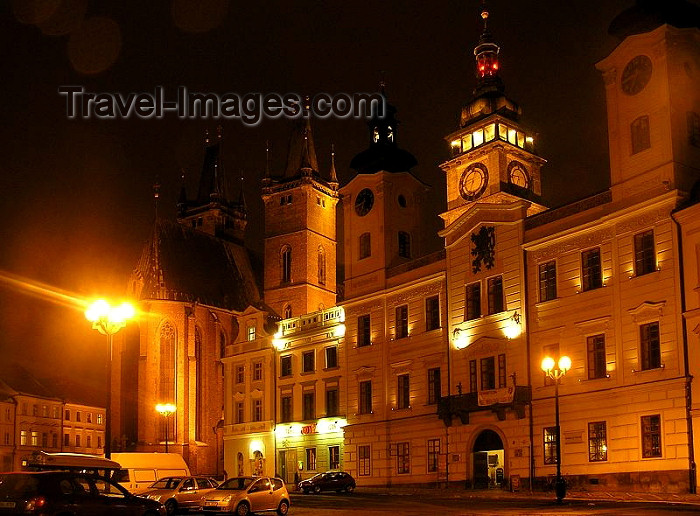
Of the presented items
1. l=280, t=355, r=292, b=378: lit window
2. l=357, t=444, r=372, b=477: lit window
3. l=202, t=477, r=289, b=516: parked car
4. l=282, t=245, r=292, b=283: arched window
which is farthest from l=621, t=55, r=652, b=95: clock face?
l=282, t=245, r=292, b=283: arched window

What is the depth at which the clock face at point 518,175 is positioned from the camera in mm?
65938

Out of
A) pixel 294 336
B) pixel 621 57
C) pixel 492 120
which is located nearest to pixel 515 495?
pixel 621 57

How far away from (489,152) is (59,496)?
52237 millimetres

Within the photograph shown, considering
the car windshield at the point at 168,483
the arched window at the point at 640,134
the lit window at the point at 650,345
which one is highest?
the arched window at the point at 640,134

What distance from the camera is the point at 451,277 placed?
157 ft

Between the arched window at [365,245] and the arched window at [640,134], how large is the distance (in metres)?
19.9

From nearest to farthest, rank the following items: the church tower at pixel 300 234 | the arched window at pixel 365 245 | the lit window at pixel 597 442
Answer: the lit window at pixel 597 442 < the arched window at pixel 365 245 < the church tower at pixel 300 234

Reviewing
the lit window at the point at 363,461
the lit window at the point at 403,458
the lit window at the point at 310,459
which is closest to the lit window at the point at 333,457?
the lit window at the point at 310,459

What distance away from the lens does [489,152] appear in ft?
216

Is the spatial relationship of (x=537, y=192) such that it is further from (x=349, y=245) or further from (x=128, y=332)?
(x=128, y=332)

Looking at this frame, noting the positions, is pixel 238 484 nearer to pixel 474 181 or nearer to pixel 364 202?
pixel 364 202

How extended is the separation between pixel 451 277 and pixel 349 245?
10.5 meters

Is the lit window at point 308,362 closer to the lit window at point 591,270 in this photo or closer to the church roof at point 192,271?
the lit window at point 591,270

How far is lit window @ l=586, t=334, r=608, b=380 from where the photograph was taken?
39.3 metres
